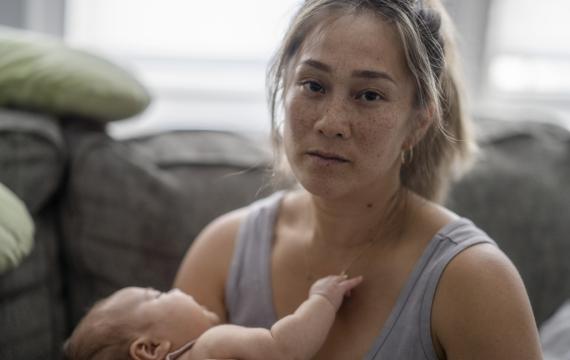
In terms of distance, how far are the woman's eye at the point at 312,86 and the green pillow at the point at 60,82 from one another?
0.66m

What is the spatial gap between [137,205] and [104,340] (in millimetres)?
475

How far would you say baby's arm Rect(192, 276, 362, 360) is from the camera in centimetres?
118

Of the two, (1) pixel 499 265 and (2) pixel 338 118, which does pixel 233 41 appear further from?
(1) pixel 499 265

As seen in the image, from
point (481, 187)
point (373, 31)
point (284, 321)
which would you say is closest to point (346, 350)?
point (284, 321)

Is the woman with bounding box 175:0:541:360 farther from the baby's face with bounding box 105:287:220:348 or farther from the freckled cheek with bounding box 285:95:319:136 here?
the baby's face with bounding box 105:287:220:348

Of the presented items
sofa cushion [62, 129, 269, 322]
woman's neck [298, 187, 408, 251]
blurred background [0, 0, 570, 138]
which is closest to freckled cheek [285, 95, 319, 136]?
woman's neck [298, 187, 408, 251]

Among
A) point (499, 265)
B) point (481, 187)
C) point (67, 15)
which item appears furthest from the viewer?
point (67, 15)

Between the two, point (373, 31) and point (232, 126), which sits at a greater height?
point (373, 31)

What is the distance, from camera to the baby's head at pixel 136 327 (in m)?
1.23

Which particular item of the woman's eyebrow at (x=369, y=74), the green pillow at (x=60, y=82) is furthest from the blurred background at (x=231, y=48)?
the woman's eyebrow at (x=369, y=74)

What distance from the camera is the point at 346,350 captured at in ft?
4.08

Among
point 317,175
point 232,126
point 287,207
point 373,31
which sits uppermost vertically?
point 373,31

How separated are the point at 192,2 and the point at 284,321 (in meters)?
1.37

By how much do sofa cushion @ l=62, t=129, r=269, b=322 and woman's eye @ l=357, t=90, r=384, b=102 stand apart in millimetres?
477
